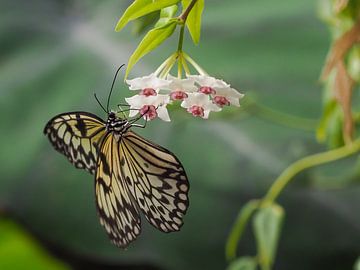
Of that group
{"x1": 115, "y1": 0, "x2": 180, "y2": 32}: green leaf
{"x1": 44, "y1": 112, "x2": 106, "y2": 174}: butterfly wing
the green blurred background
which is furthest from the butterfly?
the green blurred background

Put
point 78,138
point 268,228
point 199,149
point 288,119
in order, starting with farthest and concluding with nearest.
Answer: point 199,149 < point 288,119 < point 268,228 < point 78,138

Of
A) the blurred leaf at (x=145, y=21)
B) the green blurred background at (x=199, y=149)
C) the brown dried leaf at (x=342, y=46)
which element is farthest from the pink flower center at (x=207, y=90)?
the green blurred background at (x=199, y=149)

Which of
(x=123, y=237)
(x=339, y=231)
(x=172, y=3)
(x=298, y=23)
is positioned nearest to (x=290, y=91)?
(x=298, y=23)

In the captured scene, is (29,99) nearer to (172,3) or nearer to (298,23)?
(298,23)

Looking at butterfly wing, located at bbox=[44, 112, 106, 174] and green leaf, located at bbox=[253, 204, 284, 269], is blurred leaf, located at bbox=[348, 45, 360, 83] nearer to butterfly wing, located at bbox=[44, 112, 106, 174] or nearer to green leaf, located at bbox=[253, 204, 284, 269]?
green leaf, located at bbox=[253, 204, 284, 269]

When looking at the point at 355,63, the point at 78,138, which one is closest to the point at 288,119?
the point at 355,63

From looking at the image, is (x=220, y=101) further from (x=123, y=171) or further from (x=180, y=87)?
(x=123, y=171)

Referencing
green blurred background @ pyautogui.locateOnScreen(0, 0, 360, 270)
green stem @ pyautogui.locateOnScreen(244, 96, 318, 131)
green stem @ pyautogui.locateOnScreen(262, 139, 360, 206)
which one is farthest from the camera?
green blurred background @ pyautogui.locateOnScreen(0, 0, 360, 270)
